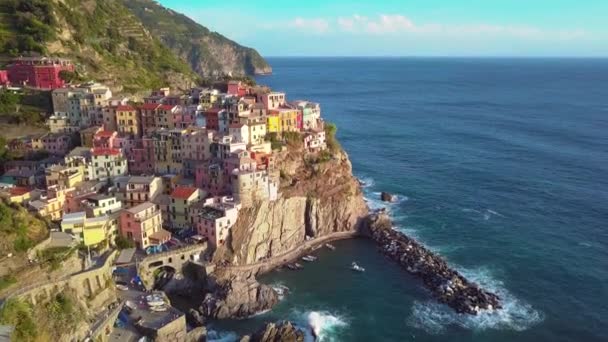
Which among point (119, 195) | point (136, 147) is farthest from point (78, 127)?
point (119, 195)

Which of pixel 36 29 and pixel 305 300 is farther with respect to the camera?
pixel 36 29

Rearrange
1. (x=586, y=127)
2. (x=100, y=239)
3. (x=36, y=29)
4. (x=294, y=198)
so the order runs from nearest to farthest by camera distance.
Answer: (x=100, y=239) < (x=294, y=198) < (x=36, y=29) < (x=586, y=127)

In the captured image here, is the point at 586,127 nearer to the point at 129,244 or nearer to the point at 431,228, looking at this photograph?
the point at 431,228

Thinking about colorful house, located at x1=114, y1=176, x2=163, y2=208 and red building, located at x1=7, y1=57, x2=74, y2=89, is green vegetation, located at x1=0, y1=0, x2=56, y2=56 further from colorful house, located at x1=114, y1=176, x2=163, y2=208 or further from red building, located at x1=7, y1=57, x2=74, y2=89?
colorful house, located at x1=114, y1=176, x2=163, y2=208

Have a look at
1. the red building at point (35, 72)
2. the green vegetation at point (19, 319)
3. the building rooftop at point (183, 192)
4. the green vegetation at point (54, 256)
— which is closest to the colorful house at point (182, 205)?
the building rooftop at point (183, 192)

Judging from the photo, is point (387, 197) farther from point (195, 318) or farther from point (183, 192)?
point (195, 318)

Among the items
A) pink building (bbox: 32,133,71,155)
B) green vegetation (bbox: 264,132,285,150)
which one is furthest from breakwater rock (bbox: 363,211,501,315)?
pink building (bbox: 32,133,71,155)
